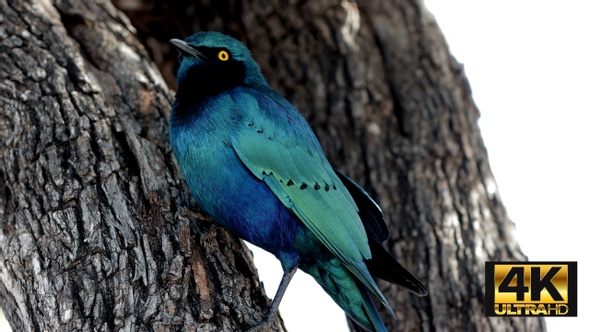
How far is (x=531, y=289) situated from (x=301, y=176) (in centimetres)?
181

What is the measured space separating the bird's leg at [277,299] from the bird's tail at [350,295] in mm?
175

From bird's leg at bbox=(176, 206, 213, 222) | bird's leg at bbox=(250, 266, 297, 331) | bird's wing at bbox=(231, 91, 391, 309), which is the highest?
bird's wing at bbox=(231, 91, 391, 309)

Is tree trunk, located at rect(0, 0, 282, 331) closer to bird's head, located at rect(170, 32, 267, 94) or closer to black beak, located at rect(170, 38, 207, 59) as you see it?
bird's head, located at rect(170, 32, 267, 94)

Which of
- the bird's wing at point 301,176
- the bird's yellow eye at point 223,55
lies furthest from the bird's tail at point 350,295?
the bird's yellow eye at point 223,55

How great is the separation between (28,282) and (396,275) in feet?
6.14

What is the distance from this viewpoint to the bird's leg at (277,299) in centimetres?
359

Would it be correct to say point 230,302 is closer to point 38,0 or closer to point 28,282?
point 28,282

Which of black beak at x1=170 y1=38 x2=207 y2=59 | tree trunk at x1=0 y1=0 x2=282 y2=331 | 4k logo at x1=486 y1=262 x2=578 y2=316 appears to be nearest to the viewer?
tree trunk at x1=0 y1=0 x2=282 y2=331

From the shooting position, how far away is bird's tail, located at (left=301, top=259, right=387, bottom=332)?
13.3 feet

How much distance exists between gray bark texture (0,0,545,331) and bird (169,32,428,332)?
193 millimetres

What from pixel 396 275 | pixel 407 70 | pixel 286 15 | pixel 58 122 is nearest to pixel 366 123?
pixel 407 70

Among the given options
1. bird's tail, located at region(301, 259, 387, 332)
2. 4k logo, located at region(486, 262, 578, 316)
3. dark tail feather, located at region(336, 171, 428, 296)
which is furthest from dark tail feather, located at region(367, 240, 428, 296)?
4k logo, located at region(486, 262, 578, 316)

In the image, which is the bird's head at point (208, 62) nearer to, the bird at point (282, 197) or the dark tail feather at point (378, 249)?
the bird at point (282, 197)

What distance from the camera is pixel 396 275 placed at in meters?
4.17
